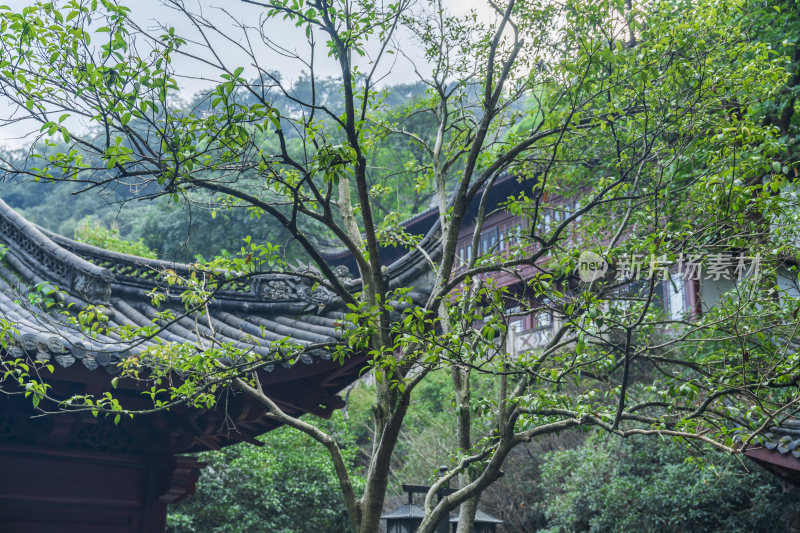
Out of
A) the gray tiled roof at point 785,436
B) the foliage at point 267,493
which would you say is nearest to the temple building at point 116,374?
the gray tiled roof at point 785,436

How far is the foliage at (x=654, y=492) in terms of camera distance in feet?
34.1

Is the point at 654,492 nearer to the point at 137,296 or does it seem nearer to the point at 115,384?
the point at 137,296

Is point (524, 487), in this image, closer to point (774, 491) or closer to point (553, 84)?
point (774, 491)

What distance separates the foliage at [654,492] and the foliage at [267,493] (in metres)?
4.50

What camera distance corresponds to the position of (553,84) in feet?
18.3

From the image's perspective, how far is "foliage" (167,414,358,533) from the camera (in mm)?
13148

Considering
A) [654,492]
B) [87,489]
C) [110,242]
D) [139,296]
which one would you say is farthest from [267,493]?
[87,489]

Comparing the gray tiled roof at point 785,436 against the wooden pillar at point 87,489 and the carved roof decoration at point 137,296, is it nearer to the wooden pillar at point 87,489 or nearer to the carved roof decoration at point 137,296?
the carved roof decoration at point 137,296

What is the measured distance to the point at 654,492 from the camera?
1141 cm

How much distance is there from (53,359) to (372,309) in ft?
6.20

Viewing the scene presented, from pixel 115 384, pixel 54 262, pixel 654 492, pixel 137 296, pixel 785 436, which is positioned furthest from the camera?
pixel 654 492

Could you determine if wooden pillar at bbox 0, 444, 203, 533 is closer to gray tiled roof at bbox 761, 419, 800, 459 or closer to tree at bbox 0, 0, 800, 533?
tree at bbox 0, 0, 800, 533

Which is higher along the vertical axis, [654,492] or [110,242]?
[110,242]

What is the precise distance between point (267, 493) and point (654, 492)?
698cm
